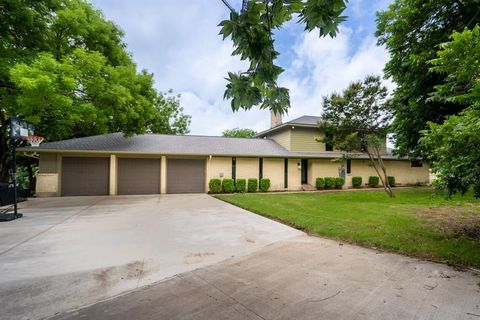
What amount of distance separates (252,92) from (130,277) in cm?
302

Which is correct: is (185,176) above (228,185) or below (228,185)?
above

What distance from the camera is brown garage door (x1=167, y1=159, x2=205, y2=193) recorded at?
569 inches

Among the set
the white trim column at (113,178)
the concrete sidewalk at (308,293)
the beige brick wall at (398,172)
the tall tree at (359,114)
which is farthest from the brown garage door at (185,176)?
the concrete sidewalk at (308,293)

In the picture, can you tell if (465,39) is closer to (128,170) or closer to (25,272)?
(25,272)

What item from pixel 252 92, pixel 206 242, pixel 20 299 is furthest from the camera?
pixel 206 242

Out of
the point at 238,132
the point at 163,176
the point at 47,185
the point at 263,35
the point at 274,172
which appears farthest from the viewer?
the point at 238,132

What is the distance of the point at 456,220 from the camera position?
649 cm

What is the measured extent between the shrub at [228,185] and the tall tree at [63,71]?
19.4 feet

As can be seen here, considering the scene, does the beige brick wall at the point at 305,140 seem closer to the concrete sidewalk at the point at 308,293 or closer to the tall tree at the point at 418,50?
the tall tree at the point at 418,50

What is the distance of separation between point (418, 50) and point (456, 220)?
188 inches

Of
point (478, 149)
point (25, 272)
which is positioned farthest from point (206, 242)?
point (478, 149)

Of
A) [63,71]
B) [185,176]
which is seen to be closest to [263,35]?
[63,71]

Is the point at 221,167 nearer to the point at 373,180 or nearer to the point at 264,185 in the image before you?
the point at 264,185

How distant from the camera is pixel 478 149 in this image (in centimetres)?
324
